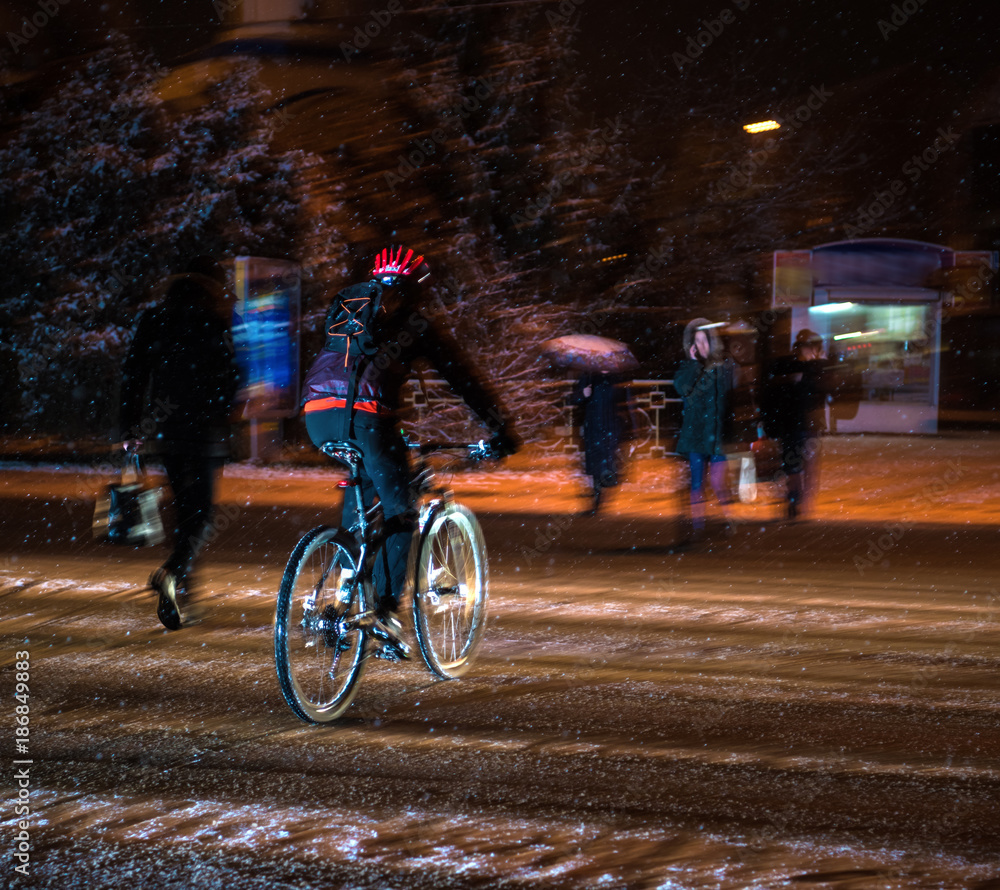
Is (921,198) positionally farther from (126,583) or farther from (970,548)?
(126,583)

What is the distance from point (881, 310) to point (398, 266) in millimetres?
19058

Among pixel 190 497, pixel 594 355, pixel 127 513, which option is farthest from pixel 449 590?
pixel 594 355

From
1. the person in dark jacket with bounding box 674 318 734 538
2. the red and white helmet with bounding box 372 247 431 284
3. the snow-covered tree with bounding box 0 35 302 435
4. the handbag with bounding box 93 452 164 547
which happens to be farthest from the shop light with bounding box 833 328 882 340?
the red and white helmet with bounding box 372 247 431 284

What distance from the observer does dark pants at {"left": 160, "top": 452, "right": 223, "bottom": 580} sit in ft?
21.0

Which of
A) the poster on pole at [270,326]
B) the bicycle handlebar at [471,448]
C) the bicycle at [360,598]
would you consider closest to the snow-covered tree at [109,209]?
the poster on pole at [270,326]

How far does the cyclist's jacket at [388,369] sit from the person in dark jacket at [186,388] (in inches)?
51.9

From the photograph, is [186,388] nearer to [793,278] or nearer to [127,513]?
[127,513]

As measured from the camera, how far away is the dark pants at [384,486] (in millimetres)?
5012

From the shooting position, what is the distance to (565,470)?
17203 mm

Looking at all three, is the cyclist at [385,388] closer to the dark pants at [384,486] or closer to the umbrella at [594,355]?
the dark pants at [384,486]

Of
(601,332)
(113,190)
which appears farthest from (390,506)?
(601,332)

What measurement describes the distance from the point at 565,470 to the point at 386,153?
21.9 ft

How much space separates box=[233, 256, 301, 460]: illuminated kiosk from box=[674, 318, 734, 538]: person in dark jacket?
8.43 meters

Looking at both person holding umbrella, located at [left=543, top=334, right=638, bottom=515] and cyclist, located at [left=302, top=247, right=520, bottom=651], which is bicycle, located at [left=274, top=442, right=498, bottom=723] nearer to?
cyclist, located at [left=302, top=247, right=520, bottom=651]
